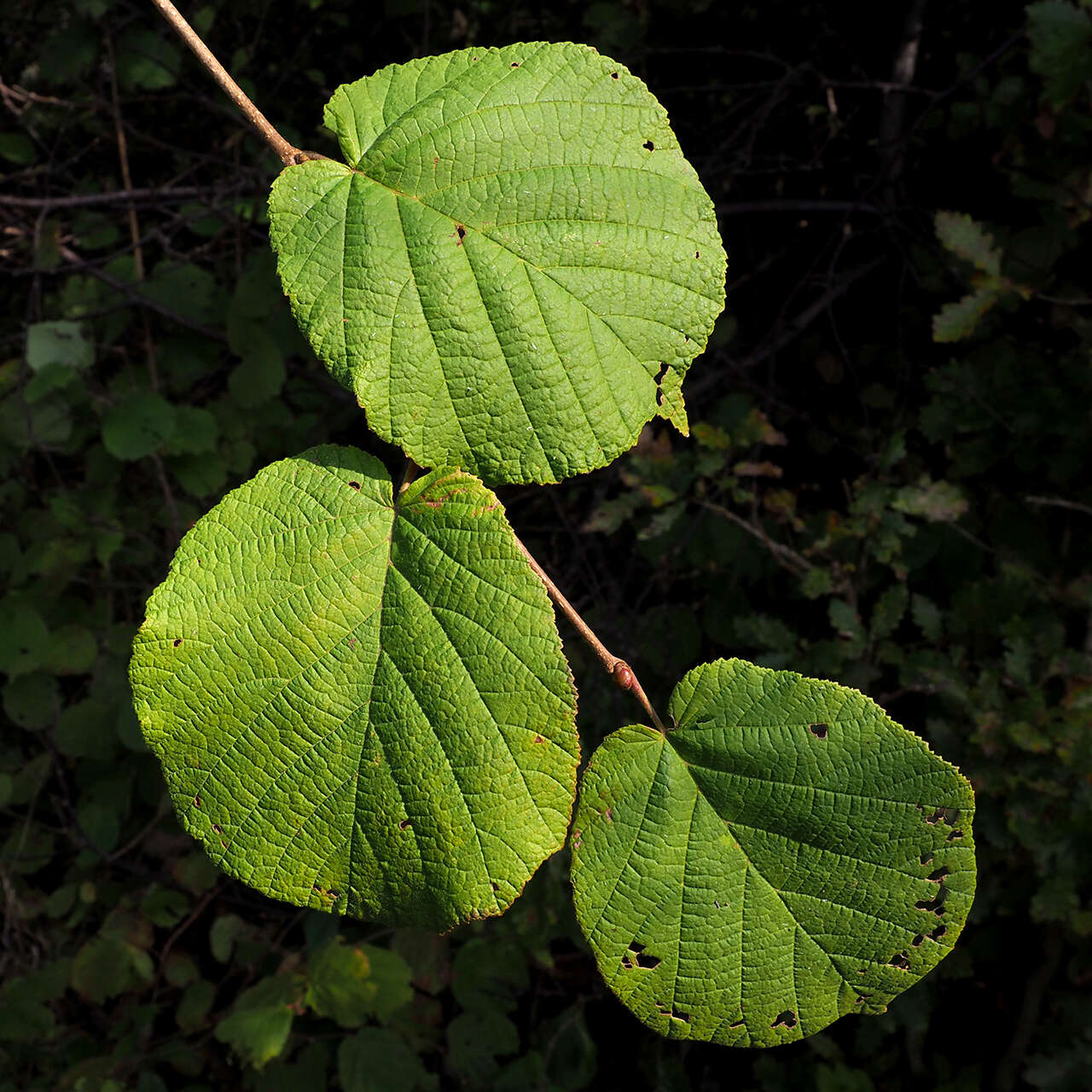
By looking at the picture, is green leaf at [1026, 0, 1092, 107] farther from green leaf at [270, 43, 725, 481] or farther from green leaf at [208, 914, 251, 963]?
green leaf at [208, 914, 251, 963]

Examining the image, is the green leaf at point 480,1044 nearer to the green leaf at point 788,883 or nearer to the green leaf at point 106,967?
the green leaf at point 106,967

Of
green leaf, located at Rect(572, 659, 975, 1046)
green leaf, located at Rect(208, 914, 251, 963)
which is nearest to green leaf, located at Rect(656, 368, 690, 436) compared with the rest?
green leaf, located at Rect(572, 659, 975, 1046)

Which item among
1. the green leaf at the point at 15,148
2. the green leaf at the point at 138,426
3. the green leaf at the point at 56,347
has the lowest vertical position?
the green leaf at the point at 138,426

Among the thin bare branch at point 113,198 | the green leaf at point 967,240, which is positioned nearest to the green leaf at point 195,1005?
the thin bare branch at point 113,198

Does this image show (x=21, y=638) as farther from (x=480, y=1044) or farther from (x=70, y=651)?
(x=480, y=1044)

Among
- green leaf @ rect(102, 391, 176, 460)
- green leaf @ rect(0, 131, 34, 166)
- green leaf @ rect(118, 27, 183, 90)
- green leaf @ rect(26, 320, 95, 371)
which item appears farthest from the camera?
green leaf @ rect(0, 131, 34, 166)

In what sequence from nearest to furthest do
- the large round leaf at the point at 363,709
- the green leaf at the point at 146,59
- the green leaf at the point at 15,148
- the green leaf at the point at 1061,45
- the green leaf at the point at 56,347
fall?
1. the large round leaf at the point at 363,709
2. the green leaf at the point at 1061,45
3. the green leaf at the point at 56,347
4. the green leaf at the point at 146,59
5. the green leaf at the point at 15,148

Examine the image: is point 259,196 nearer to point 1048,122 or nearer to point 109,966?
point 1048,122
